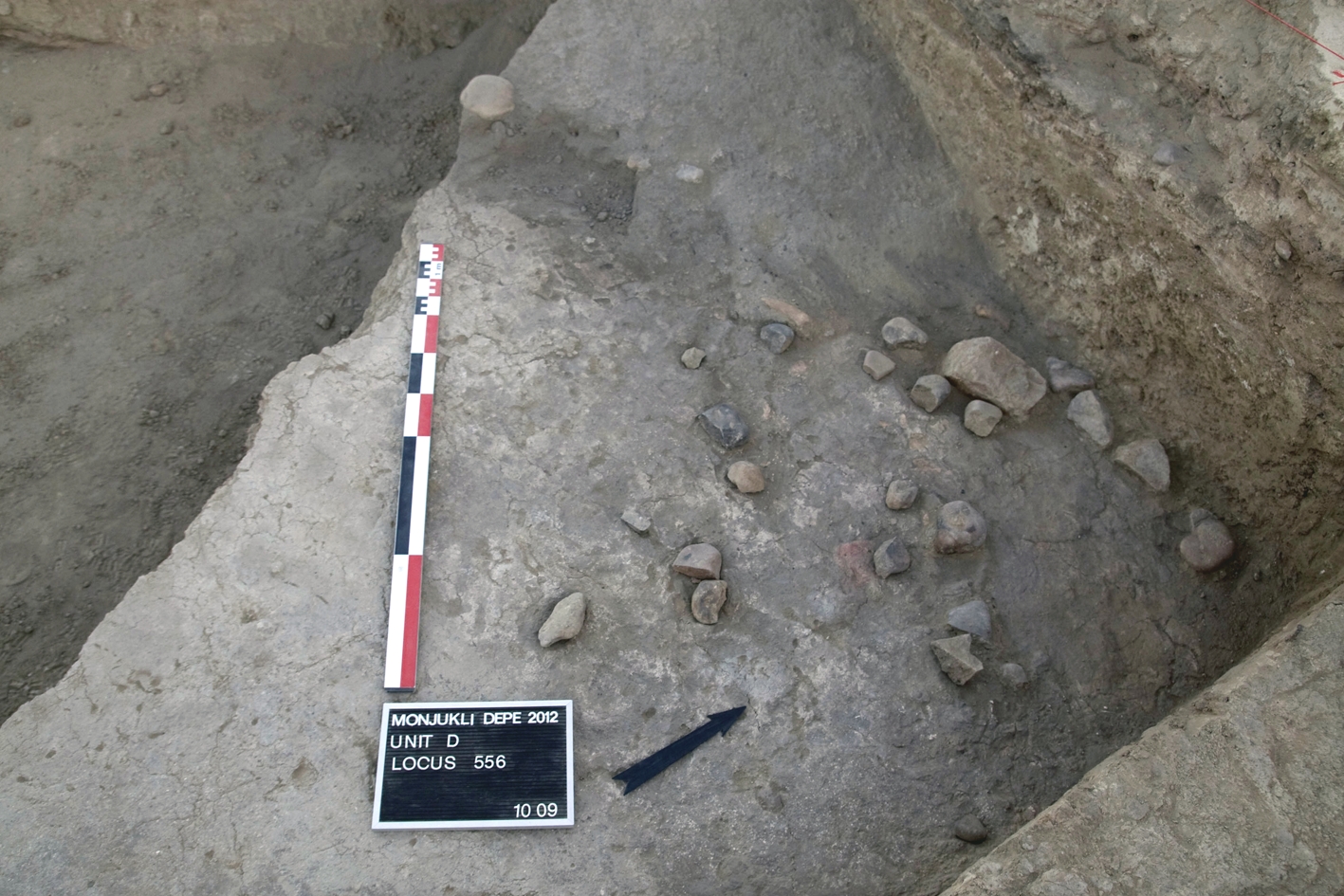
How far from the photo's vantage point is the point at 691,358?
3.07 metres

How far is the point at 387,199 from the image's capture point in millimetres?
3811

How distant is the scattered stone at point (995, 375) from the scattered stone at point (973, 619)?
65 cm

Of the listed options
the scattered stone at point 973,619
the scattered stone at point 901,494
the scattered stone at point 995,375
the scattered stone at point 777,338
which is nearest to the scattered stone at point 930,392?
the scattered stone at point 995,375

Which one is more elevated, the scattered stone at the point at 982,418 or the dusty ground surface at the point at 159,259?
the scattered stone at the point at 982,418

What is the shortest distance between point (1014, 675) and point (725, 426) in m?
1.00

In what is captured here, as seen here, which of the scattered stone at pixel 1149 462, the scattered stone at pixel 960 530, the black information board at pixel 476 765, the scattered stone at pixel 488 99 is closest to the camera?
the black information board at pixel 476 765

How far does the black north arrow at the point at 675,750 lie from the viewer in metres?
2.45

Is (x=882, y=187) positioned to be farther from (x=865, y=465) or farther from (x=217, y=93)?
(x=217, y=93)

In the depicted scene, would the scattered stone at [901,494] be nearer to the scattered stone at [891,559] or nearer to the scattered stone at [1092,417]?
the scattered stone at [891,559]

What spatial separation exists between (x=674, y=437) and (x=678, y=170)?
102 cm

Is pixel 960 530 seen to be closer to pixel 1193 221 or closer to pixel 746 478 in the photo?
pixel 746 478

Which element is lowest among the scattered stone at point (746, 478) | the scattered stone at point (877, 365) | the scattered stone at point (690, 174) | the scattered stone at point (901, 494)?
the scattered stone at point (746, 478)

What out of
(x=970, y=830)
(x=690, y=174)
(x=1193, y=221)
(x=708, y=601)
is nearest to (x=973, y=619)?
(x=970, y=830)

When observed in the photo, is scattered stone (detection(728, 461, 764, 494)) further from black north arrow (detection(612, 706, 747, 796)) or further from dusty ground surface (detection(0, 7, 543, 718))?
dusty ground surface (detection(0, 7, 543, 718))
